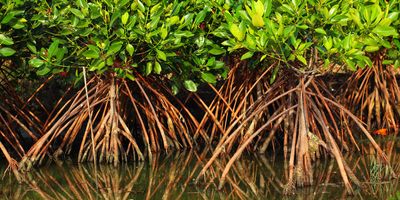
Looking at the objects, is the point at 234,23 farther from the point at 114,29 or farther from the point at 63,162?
the point at 63,162

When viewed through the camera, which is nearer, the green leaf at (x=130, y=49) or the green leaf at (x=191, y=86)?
the green leaf at (x=130, y=49)

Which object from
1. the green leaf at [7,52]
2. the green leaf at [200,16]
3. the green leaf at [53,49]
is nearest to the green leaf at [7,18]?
the green leaf at [7,52]

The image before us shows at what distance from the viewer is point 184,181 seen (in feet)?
31.1

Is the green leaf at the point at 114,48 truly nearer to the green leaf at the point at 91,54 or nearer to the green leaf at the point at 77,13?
the green leaf at the point at 91,54

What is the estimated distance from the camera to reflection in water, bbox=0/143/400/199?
8797mm

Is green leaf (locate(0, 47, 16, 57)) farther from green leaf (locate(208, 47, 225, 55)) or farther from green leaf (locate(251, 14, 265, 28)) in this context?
green leaf (locate(251, 14, 265, 28))

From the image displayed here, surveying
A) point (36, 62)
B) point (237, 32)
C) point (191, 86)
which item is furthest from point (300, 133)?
point (36, 62)

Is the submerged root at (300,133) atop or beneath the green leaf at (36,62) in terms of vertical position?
beneath

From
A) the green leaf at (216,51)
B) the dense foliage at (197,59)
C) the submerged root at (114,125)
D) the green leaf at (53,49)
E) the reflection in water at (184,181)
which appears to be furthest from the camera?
the submerged root at (114,125)

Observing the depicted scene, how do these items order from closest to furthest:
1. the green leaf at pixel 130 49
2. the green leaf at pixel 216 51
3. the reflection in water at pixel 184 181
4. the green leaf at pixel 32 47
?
the reflection in water at pixel 184 181, the green leaf at pixel 130 49, the green leaf at pixel 32 47, the green leaf at pixel 216 51

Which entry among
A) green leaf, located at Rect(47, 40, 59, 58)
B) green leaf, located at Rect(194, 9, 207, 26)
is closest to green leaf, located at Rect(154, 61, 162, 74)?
Result: green leaf, located at Rect(194, 9, 207, 26)

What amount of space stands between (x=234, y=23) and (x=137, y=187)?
5.79 feet

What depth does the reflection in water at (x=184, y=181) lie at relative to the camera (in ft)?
28.9

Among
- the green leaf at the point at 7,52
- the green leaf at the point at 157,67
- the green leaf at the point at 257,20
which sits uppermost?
the green leaf at the point at 7,52
